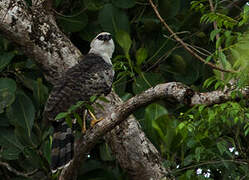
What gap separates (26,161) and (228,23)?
2.63 metres

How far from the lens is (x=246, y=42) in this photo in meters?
3.16

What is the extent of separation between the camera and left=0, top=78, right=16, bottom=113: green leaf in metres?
5.08

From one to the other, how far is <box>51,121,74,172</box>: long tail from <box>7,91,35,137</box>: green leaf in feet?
1.28

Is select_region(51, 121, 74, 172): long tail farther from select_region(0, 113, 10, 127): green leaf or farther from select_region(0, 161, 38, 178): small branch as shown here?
select_region(0, 113, 10, 127): green leaf

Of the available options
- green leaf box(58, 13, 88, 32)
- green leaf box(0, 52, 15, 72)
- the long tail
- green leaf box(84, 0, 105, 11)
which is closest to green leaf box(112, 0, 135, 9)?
green leaf box(84, 0, 105, 11)

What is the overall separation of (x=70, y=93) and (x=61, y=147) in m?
0.45

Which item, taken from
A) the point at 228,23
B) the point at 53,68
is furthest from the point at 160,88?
the point at 53,68

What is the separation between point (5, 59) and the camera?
530 cm

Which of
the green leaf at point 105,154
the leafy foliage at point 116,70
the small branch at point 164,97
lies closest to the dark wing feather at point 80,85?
the leafy foliage at point 116,70

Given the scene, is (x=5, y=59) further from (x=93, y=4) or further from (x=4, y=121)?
(x=93, y=4)

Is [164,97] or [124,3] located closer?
[164,97]

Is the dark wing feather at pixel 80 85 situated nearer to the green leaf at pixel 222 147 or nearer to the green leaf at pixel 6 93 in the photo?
the green leaf at pixel 6 93

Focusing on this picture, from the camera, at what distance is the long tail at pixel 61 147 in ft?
15.4

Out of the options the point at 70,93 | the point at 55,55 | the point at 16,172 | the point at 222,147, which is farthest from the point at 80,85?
the point at 222,147
